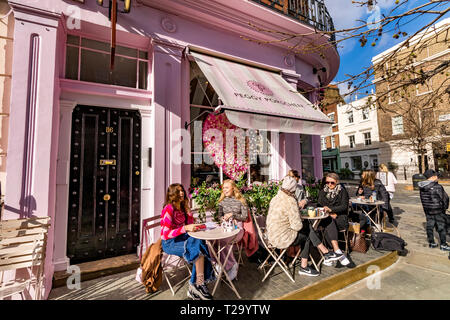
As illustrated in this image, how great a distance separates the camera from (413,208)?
8.93 metres

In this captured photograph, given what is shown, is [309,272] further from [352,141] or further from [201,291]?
[352,141]

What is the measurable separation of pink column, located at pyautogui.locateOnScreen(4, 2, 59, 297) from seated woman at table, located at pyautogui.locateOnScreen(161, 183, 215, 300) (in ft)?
6.01

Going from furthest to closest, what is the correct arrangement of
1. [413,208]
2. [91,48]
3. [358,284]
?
[413,208], [91,48], [358,284]

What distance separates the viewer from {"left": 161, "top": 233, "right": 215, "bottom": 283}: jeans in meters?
2.93

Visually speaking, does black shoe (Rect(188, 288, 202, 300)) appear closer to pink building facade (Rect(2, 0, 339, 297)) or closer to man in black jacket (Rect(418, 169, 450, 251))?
pink building facade (Rect(2, 0, 339, 297))

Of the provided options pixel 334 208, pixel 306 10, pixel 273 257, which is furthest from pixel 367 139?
pixel 273 257

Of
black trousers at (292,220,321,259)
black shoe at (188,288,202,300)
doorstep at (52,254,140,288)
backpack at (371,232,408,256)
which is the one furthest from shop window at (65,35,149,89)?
backpack at (371,232,408,256)

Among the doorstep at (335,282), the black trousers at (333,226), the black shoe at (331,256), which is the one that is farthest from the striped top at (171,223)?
the black trousers at (333,226)

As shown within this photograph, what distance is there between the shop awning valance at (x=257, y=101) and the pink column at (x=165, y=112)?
0.55 metres

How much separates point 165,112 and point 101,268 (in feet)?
9.89

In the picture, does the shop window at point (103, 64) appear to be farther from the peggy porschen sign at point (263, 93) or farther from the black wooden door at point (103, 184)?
the peggy porschen sign at point (263, 93)

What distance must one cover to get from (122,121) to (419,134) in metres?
19.7
